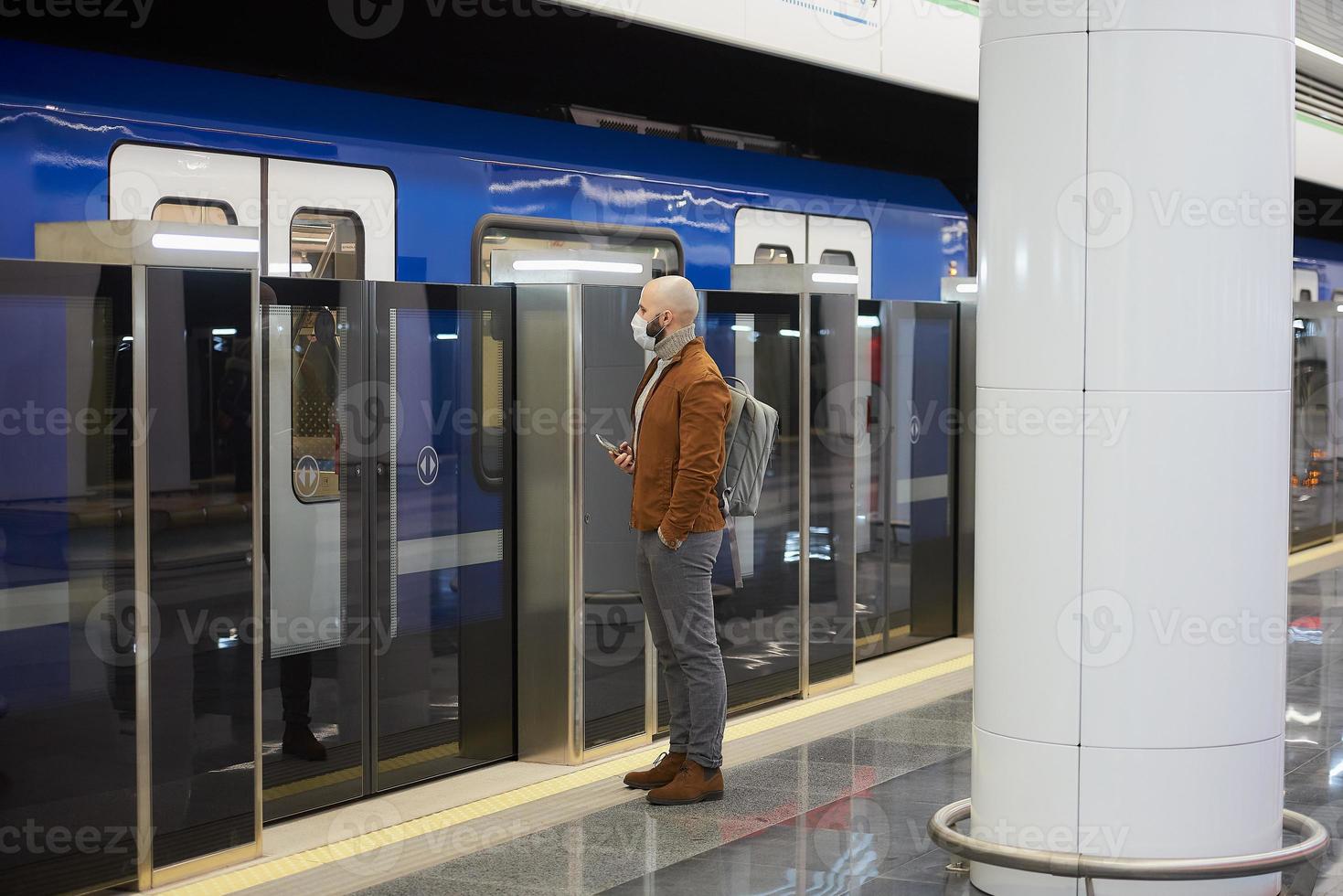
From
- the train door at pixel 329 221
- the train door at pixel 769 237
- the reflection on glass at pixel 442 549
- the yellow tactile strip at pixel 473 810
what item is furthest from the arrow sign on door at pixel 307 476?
the train door at pixel 769 237

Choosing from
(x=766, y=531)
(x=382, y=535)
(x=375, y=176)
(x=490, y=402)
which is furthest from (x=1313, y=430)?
(x=382, y=535)

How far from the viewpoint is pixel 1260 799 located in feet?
12.3

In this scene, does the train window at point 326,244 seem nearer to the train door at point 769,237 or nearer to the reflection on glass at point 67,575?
the reflection on glass at point 67,575

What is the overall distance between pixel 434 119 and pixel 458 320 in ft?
3.98

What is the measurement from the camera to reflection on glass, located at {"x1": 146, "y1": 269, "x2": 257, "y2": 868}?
166 inches

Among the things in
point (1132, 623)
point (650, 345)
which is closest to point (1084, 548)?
point (1132, 623)

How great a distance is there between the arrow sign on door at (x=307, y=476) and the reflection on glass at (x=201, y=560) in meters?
0.58

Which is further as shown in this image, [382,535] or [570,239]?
[570,239]

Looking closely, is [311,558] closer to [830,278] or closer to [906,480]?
[830,278]

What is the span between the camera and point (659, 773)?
509cm

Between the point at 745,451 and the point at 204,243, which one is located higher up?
the point at 204,243

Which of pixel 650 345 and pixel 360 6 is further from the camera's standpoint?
pixel 360 6

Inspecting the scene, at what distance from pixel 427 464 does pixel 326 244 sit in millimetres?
1040

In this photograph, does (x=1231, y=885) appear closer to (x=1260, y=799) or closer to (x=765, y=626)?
(x=1260, y=799)
